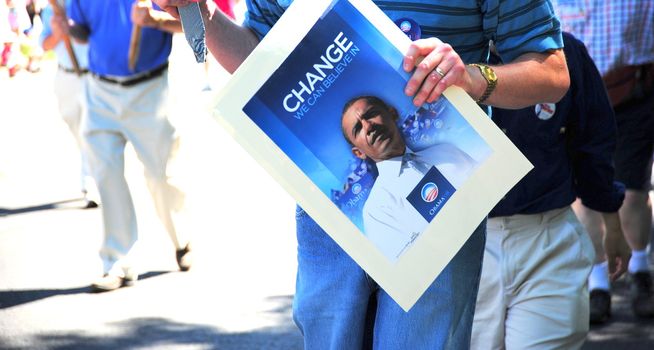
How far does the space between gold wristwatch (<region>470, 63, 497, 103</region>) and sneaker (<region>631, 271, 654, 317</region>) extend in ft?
11.4

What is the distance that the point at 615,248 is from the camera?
4441 millimetres

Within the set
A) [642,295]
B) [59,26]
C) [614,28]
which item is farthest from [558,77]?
[59,26]

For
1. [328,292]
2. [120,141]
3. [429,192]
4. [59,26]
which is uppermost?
[429,192]

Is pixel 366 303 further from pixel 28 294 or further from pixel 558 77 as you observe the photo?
pixel 28 294

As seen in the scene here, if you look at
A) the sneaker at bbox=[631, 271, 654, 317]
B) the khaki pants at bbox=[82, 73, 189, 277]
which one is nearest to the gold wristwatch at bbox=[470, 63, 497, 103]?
the sneaker at bbox=[631, 271, 654, 317]

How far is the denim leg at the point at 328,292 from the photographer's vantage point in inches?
95.3

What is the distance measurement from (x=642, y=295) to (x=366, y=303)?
3350 millimetres

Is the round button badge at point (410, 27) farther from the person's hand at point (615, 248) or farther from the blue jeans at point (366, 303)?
the person's hand at point (615, 248)

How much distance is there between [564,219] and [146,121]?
331 cm

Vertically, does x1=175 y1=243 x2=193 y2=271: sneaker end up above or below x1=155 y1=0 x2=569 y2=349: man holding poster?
below

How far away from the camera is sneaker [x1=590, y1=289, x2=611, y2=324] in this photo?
5.26 m

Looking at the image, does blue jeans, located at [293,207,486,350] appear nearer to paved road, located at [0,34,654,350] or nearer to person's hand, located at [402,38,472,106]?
person's hand, located at [402,38,472,106]

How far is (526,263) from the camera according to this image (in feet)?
11.2

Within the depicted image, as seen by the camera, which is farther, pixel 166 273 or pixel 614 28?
pixel 166 273
